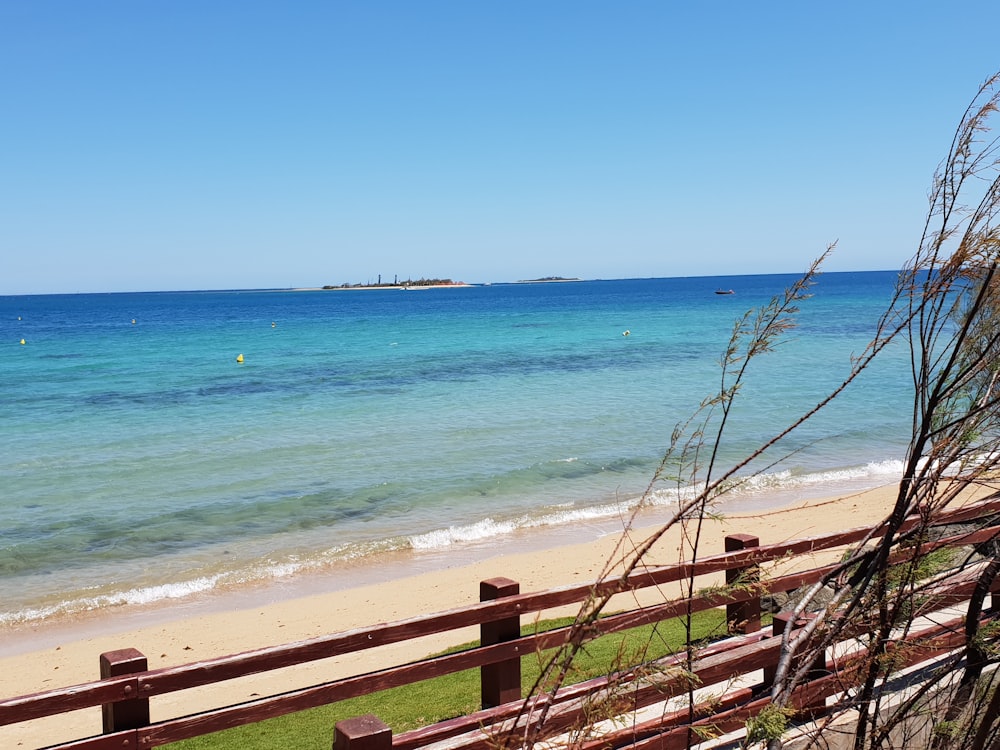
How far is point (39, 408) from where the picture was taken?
2822 centimetres

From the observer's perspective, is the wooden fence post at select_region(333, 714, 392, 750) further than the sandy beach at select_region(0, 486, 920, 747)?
No

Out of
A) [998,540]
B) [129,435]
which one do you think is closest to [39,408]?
[129,435]

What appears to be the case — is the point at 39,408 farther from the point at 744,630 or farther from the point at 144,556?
the point at 744,630

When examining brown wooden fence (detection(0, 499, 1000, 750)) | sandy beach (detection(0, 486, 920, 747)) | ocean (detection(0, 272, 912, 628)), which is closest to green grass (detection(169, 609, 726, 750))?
sandy beach (detection(0, 486, 920, 747))

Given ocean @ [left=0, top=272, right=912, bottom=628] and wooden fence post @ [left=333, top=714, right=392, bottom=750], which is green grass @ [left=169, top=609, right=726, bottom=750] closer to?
ocean @ [left=0, top=272, right=912, bottom=628]

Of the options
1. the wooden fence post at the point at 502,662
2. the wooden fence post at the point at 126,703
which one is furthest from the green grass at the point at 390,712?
the wooden fence post at the point at 126,703

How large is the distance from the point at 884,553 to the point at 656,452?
57.2 feet

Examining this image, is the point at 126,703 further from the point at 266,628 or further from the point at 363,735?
the point at 266,628

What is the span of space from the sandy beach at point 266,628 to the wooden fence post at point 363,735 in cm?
567

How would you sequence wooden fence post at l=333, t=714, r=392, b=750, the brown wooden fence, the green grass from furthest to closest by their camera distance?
the green grass
the brown wooden fence
wooden fence post at l=333, t=714, r=392, b=750

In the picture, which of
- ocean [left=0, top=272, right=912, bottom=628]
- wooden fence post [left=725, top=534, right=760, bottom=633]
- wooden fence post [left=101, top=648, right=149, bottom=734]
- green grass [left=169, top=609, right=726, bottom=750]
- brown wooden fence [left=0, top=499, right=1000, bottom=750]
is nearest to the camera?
brown wooden fence [left=0, top=499, right=1000, bottom=750]

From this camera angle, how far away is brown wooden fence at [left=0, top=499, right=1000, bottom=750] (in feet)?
8.34

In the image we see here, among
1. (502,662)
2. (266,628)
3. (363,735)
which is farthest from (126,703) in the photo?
(266,628)

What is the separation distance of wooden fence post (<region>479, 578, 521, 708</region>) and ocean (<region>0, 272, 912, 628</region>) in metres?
0.89
